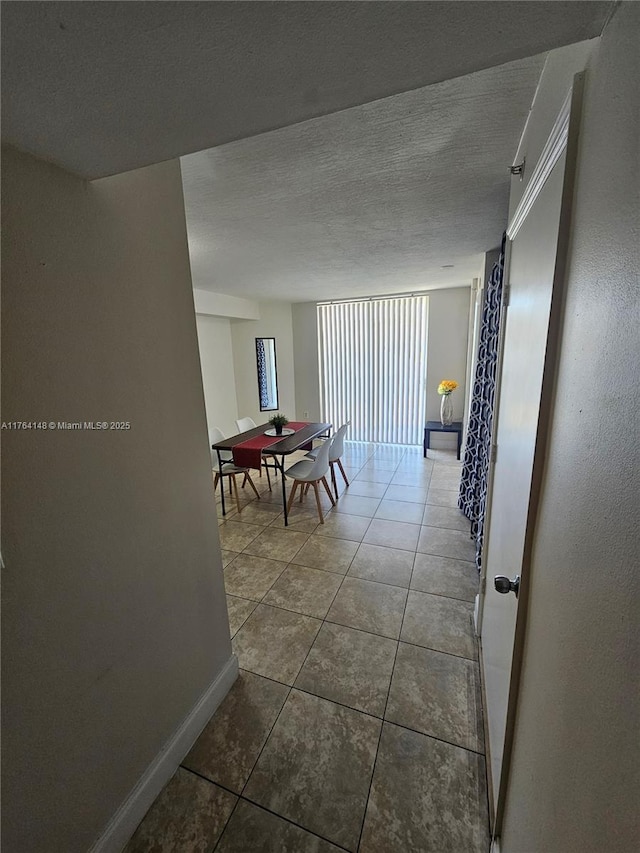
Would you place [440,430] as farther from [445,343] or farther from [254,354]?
[254,354]

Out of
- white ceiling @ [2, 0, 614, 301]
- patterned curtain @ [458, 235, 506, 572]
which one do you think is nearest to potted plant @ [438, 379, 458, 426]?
patterned curtain @ [458, 235, 506, 572]

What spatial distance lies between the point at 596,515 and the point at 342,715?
1606 millimetres

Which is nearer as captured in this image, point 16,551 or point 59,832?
point 16,551

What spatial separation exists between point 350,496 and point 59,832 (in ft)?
10.5

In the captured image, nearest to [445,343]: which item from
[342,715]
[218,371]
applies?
[218,371]

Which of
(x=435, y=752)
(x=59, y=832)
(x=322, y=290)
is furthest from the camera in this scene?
(x=322, y=290)

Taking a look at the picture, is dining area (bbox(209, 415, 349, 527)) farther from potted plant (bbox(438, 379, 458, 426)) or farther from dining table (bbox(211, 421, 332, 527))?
potted plant (bbox(438, 379, 458, 426))

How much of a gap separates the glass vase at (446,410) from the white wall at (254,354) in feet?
8.73

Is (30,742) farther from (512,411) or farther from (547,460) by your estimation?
(512,411)

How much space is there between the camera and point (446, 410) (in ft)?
16.8

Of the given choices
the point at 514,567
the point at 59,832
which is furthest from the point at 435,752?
the point at 59,832

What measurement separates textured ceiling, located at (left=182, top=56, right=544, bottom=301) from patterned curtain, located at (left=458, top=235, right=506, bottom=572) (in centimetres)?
50

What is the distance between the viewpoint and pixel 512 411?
4.27ft

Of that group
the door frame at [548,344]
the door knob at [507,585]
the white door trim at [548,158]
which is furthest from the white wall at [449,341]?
the door knob at [507,585]
